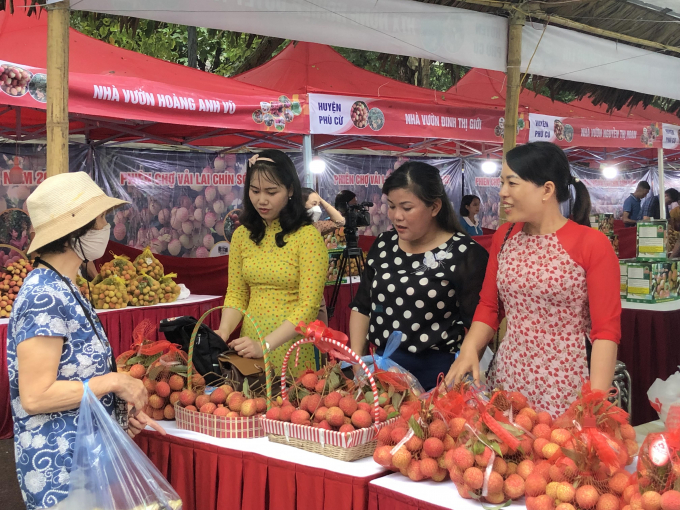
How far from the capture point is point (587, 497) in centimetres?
143

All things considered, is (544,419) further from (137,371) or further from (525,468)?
(137,371)

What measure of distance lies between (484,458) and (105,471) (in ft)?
2.98

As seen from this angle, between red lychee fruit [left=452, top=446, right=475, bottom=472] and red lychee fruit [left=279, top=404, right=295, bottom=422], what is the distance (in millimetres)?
572

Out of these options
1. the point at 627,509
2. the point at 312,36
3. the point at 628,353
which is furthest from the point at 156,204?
the point at 627,509

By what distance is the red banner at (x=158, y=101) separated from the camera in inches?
165

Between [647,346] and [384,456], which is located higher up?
[384,456]

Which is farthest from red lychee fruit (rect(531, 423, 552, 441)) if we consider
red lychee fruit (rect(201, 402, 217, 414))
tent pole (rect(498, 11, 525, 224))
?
tent pole (rect(498, 11, 525, 224))

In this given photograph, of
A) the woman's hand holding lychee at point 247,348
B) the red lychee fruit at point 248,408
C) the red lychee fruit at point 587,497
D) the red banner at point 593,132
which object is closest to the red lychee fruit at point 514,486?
the red lychee fruit at point 587,497

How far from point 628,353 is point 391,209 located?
101 inches

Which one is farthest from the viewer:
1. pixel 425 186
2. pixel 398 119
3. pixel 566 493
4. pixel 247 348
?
pixel 398 119

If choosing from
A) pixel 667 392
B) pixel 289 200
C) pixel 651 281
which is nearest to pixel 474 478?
pixel 667 392

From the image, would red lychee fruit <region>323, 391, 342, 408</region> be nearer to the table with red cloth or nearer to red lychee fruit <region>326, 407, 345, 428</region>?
red lychee fruit <region>326, 407, 345, 428</region>

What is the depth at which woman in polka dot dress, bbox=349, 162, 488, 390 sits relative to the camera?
2312mm

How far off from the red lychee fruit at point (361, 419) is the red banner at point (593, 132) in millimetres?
6743
